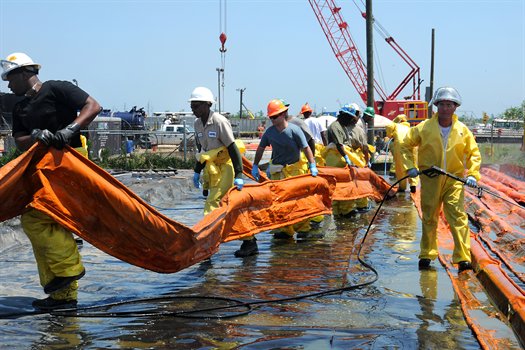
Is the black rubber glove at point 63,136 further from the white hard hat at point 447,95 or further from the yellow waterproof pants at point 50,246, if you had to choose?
the white hard hat at point 447,95

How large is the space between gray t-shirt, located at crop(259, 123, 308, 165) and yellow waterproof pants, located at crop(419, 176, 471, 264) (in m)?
2.49

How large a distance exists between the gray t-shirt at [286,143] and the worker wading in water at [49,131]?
4.21 meters

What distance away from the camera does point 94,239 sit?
20.5 feet

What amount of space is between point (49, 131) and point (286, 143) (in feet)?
15.1

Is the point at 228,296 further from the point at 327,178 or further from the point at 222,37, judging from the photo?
the point at 222,37

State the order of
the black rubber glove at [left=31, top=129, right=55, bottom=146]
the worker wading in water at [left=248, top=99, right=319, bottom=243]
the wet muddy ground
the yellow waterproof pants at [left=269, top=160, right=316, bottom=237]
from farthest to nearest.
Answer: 1. the yellow waterproof pants at [left=269, top=160, right=316, bottom=237]
2. the worker wading in water at [left=248, top=99, right=319, bottom=243]
3. the black rubber glove at [left=31, top=129, right=55, bottom=146]
4. the wet muddy ground

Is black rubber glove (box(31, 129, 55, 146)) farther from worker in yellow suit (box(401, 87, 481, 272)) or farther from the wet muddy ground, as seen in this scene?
worker in yellow suit (box(401, 87, 481, 272))

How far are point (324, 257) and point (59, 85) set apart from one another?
396cm

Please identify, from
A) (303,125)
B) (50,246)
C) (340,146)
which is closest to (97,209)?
(50,246)

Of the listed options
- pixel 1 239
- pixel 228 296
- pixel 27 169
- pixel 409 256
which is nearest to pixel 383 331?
pixel 228 296

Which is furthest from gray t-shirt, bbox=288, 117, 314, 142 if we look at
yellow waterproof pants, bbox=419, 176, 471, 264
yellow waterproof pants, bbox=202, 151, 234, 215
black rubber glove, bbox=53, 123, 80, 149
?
black rubber glove, bbox=53, 123, 80, 149

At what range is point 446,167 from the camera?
8.09 m

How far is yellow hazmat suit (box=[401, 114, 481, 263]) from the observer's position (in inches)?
316

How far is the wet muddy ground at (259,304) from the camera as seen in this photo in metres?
5.38
